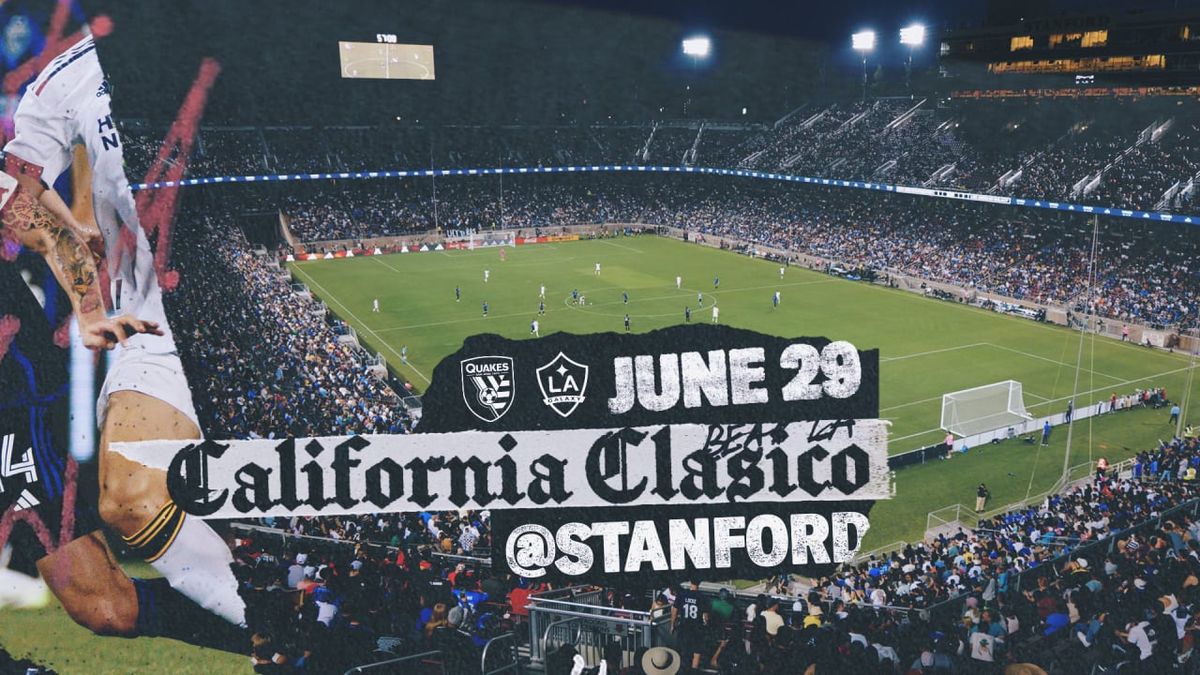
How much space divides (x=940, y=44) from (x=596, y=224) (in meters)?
24.6

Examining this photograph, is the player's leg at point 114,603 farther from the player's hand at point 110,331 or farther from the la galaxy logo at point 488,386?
the la galaxy logo at point 488,386

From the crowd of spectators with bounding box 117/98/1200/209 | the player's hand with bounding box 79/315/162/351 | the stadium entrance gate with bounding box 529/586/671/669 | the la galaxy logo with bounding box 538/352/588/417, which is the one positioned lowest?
the stadium entrance gate with bounding box 529/586/671/669

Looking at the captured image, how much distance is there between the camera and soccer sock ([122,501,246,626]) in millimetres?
9797

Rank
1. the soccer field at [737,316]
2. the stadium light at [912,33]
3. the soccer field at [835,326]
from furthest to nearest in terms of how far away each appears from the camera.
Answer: the stadium light at [912,33] < the soccer field at [737,316] < the soccer field at [835,326]

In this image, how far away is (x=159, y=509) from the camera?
32.4ft

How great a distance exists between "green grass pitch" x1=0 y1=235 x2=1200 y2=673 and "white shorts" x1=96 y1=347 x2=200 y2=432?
2.66m

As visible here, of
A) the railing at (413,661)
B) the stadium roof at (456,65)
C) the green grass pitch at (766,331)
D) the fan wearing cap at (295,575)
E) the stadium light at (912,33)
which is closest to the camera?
the railing at (413,661)

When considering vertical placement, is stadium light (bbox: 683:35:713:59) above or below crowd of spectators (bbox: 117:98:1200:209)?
above

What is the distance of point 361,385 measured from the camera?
21.3 m

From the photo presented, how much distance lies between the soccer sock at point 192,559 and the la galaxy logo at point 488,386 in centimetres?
333

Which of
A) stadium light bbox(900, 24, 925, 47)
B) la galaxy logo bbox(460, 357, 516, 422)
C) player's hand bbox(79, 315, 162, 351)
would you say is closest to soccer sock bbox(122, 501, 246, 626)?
player's hand bbox(79, 315, 162, 351)

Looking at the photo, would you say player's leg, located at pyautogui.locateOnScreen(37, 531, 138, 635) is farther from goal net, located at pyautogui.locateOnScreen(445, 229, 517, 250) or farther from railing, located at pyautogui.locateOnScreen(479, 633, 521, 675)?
goal net, located at pyautogui.locateOnScreen(445, 229, 517, 250)

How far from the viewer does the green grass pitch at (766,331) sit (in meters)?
16.5

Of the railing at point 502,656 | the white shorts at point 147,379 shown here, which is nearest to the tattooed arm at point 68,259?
the white shorts at point 147,379
